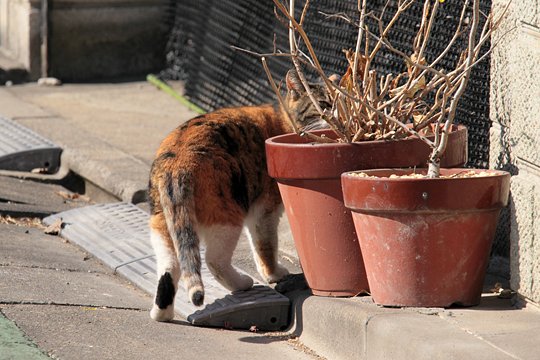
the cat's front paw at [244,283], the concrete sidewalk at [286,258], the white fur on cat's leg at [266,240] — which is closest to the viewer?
the concrete sidewalk at [286,258]

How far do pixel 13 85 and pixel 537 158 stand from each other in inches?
290

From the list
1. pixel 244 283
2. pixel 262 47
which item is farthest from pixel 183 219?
pixel 262 47

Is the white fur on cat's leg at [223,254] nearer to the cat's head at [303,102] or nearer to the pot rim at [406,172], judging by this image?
the pot rim at [406,172]

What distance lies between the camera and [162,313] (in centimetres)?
494

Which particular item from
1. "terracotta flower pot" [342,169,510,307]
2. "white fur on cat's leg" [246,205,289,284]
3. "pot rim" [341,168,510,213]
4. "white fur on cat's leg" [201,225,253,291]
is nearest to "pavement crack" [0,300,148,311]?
"white fur on cat's leg" [201,225,253,291]

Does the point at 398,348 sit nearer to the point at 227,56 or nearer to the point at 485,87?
the point at 485,87

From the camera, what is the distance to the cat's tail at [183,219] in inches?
186

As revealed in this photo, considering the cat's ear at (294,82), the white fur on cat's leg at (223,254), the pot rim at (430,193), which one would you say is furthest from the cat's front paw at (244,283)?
the cat's ear at (294,82)

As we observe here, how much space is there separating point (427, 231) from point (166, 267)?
1.30 metres

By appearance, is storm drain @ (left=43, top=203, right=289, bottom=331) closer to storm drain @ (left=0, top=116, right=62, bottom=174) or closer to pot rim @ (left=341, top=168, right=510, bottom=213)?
pot rim @ (left=341, top=168, right=510, bottom=213)

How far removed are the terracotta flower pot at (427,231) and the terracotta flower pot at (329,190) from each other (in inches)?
8.4

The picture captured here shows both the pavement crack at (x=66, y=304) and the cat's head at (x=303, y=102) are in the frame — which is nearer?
the pavement crack at (x=66, y=304)

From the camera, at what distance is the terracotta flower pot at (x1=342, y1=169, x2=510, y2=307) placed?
4.29m

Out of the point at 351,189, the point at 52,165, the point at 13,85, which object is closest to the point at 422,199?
the point at 351,189
